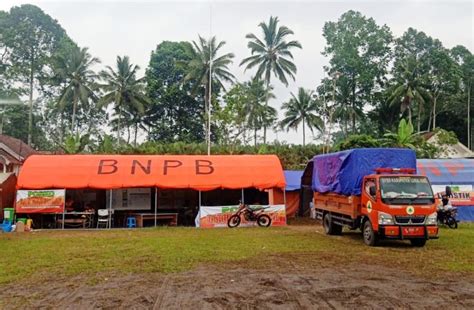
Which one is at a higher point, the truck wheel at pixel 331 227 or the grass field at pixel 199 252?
the truck wheel at pixel 331 227

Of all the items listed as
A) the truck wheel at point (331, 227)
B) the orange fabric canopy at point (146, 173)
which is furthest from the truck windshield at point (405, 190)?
the orange fabric canopy at point (146, 173)

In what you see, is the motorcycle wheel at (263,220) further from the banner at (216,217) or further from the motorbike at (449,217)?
the motorbike at (449,217)

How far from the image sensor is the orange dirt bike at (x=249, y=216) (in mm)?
18906

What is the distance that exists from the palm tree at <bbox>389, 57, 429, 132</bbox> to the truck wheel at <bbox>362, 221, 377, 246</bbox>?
3266 centimetres

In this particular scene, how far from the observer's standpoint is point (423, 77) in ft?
146

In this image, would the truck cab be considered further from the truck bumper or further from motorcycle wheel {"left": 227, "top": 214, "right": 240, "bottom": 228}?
motorcycle wheel {"left": 227, "top": 214, "right": 240, "bottom": 228}

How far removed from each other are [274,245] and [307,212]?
12.0 meters

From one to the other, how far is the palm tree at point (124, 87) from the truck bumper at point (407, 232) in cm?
3377

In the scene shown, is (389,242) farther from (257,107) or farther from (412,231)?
(257,107)

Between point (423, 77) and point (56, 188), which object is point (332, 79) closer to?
point (423, 77)

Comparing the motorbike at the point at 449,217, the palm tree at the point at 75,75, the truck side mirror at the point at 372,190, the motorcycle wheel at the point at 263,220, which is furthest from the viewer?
the palm tree at the point at 75,75

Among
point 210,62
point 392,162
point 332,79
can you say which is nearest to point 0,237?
point 392,162

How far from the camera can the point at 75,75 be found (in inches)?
1617

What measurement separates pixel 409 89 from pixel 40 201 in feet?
117
